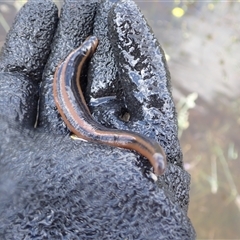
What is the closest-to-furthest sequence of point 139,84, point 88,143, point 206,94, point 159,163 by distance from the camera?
point 159,163 → point 88,143 → point 139,84 → point 206,94

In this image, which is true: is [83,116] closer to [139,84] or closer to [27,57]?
[139,84]

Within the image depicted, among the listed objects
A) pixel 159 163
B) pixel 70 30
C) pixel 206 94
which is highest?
pixel 70 30

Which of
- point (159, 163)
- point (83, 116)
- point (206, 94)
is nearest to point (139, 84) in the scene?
point (83, 116)

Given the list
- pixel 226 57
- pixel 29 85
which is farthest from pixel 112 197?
pixel 226 57

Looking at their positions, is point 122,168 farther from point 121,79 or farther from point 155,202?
point 121,79

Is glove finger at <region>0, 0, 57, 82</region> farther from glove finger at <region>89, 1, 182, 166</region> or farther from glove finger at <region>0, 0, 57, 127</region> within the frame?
glove finger at <region>89, 1, 182, 166</region>

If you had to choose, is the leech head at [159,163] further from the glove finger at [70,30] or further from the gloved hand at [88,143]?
the glove finger at [70,30]

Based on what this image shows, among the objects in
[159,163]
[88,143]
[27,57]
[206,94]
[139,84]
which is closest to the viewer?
[159,163]

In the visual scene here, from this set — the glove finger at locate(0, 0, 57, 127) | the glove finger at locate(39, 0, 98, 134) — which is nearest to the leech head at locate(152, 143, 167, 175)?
the glove finger at locate(0, 0, 57, 127)

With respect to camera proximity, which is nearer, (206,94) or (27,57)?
(27,57)
